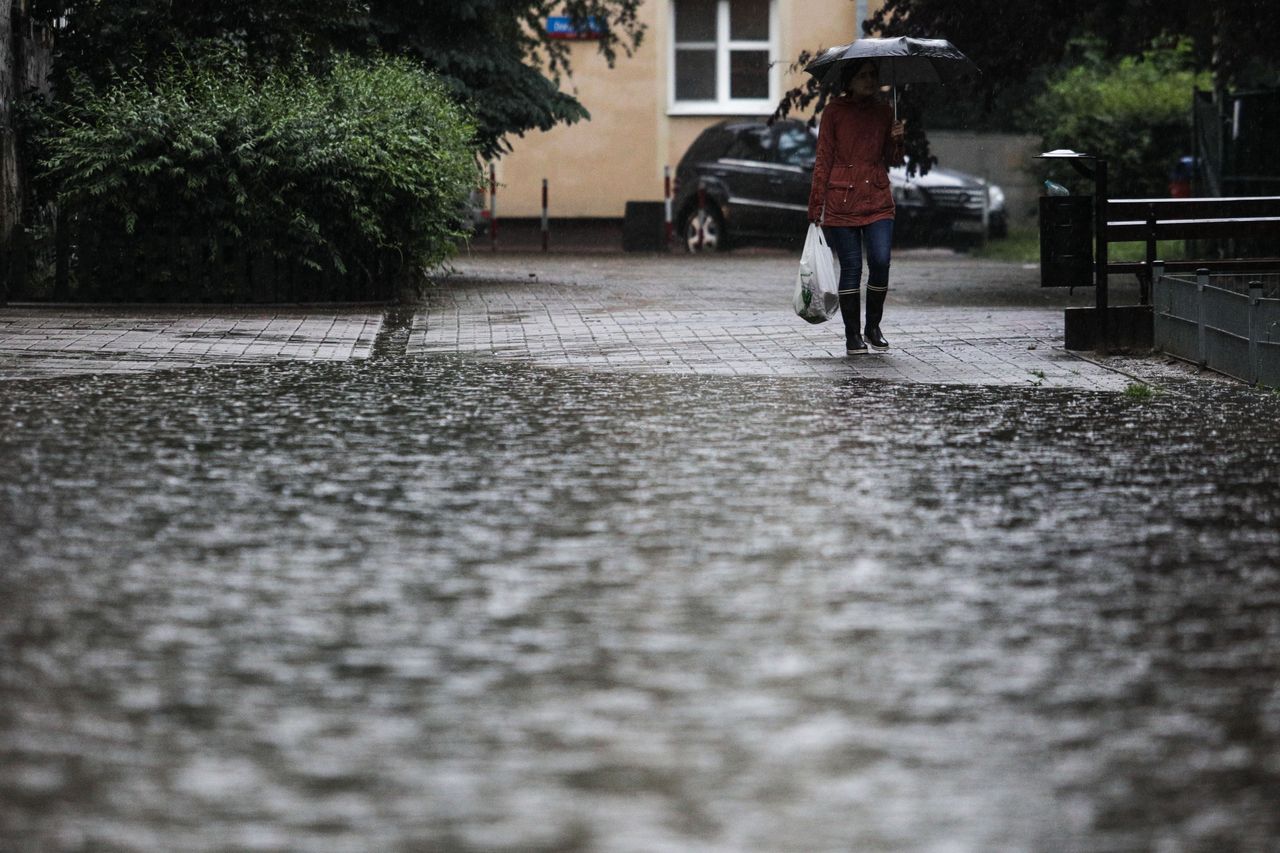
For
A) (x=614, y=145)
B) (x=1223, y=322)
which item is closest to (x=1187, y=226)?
(x=1223, y=322)

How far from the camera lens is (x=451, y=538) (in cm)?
650

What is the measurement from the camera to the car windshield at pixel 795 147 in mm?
29656

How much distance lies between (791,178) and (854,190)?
1644 cm

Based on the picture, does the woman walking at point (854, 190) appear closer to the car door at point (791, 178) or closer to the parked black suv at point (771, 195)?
the car door at point (791, 178)

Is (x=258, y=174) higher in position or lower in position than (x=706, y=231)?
higher

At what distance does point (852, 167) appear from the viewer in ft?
43.0

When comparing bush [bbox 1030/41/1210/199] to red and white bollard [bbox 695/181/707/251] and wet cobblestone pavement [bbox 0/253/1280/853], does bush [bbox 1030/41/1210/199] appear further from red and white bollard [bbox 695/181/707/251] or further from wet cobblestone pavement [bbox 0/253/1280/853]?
wet cobblestone pavement [bbox 0/253/1280/853]

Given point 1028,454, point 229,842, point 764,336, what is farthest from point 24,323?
point 229,842

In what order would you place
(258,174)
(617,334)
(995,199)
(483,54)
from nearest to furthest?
(617,334)
(258,174)
(483,54)
(995,199)

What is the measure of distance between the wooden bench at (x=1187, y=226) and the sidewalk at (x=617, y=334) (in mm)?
782

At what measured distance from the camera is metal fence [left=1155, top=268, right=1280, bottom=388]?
36.5 feet

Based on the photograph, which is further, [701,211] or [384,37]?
[701,211]

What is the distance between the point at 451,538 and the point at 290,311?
1005cm

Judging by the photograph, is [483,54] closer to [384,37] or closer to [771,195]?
[384,37]
